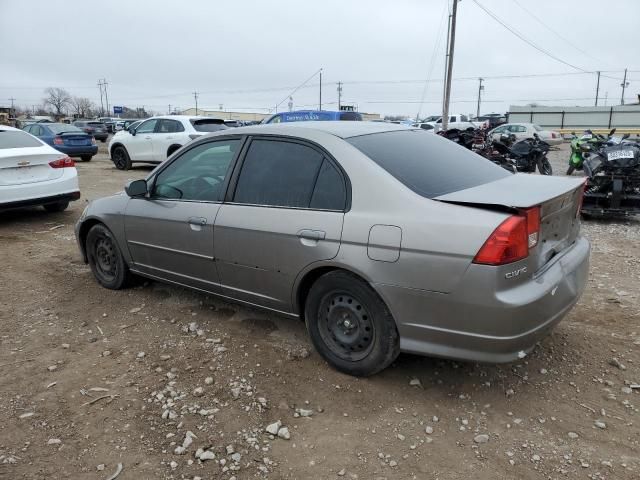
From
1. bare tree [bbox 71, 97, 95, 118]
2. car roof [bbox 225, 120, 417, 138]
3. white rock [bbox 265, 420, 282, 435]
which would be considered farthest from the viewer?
bare tree [bbox 71, 97, 95, 118]

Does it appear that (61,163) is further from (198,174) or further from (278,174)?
(278,174)

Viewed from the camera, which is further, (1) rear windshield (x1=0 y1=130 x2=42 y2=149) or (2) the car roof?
(1) rear windshield (x1=0 y1=130 x2=42 y2=149)

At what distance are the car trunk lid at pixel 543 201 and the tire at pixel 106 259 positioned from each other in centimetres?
→ 322

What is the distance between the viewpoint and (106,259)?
16.5 feet

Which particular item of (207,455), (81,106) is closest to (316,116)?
(207,455)

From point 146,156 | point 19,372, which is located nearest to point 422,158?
point 19,372

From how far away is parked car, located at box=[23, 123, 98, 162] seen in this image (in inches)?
675

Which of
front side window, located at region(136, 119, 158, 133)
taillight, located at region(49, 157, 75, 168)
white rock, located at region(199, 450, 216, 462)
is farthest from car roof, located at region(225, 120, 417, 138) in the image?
front side window, located at region(136, 119, 158, 133)

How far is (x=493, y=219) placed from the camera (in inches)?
105

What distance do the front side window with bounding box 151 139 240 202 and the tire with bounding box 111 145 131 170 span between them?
487 inches

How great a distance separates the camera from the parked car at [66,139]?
675 inches

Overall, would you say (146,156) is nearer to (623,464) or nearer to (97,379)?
(97,379)

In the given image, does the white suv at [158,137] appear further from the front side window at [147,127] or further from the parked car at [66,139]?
the parked car at [66,139]

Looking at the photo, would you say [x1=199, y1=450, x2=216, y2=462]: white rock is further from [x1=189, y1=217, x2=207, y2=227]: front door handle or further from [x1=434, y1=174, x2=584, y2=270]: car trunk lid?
[x1=434, y1=174, x2=584, y2=270]: car trunk lid
